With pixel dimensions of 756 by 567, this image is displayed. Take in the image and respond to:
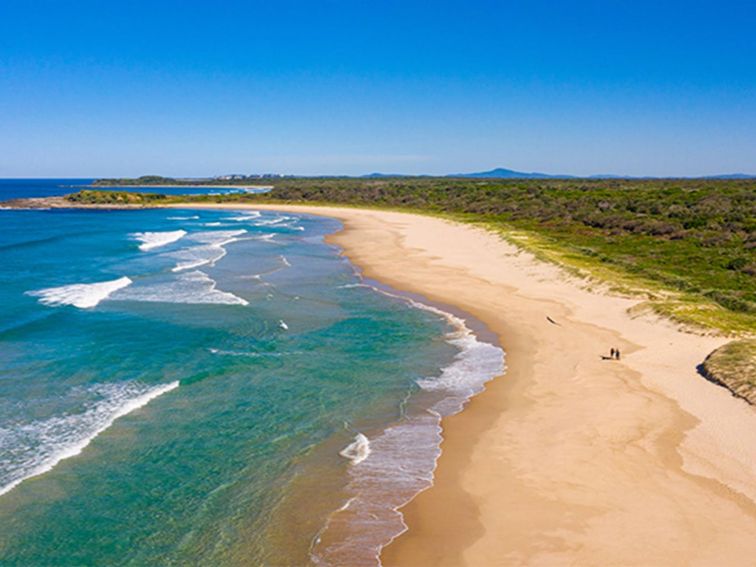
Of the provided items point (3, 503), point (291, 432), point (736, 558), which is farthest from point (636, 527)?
point (3, 503)

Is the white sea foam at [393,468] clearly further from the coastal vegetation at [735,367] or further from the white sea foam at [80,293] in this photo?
the white sea foam at [80,293]

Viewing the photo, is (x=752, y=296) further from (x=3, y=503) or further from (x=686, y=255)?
(x=3, y=503)

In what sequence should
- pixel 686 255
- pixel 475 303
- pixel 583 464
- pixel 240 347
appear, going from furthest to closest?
1. pixel 686 255
2. pixel 475 303
3. pixel 240 347
4. pixel 583 464

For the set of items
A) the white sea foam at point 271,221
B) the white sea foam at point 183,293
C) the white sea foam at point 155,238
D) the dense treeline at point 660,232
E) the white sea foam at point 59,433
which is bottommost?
the white sea foam at point 271,221

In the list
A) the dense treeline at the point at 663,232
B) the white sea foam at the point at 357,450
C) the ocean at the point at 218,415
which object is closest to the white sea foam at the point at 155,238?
the ocean at the point at 218,415

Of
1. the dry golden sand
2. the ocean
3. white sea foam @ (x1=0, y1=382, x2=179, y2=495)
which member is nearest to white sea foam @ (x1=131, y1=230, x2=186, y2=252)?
the ocean

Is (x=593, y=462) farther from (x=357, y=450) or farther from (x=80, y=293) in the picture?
(x=80, y=293)

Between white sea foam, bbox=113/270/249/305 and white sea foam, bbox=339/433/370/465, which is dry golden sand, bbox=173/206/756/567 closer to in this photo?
white sea foam, bbox=339/433/370/465
